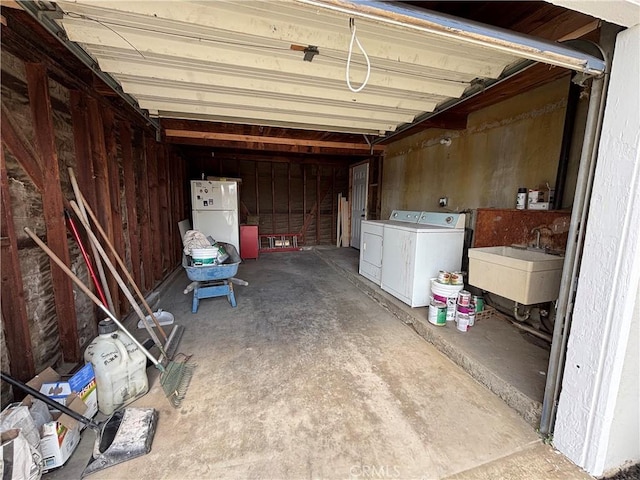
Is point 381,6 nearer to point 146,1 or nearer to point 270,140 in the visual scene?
point 146,1

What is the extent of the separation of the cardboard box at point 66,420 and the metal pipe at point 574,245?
2487mm

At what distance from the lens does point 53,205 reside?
1.76 m

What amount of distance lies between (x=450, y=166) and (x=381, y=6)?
9.43 ft

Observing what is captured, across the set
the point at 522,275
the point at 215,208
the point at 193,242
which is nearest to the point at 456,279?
the point at 522,275

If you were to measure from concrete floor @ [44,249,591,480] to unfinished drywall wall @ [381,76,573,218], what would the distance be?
1.76 meters

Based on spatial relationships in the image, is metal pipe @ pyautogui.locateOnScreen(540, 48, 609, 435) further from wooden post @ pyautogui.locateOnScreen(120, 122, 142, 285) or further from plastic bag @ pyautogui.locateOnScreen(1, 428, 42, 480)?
wooden post @ pyautogui.locateOnScreen(120, 122, 142, 285)

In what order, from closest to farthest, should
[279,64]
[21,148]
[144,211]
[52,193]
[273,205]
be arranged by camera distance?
1. [21,148]
2. [52,193]
3. [279,64]
4. [144,211]
5. [273,205]

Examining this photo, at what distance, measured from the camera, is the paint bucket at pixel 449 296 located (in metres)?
2.57

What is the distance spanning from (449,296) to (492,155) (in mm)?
1581

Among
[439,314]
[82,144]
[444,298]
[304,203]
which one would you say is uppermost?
[82,144]

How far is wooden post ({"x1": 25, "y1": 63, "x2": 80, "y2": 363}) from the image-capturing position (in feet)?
5.41

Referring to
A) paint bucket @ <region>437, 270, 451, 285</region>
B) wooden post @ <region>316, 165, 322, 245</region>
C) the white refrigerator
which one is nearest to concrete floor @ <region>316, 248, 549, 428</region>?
paint bucket @ <region>437, 270, 451, 285</region>

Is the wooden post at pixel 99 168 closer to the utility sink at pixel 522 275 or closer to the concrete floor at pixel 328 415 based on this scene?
the concrete floor at pixel 328 415

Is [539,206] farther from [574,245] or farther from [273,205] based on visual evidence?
[273,205]
